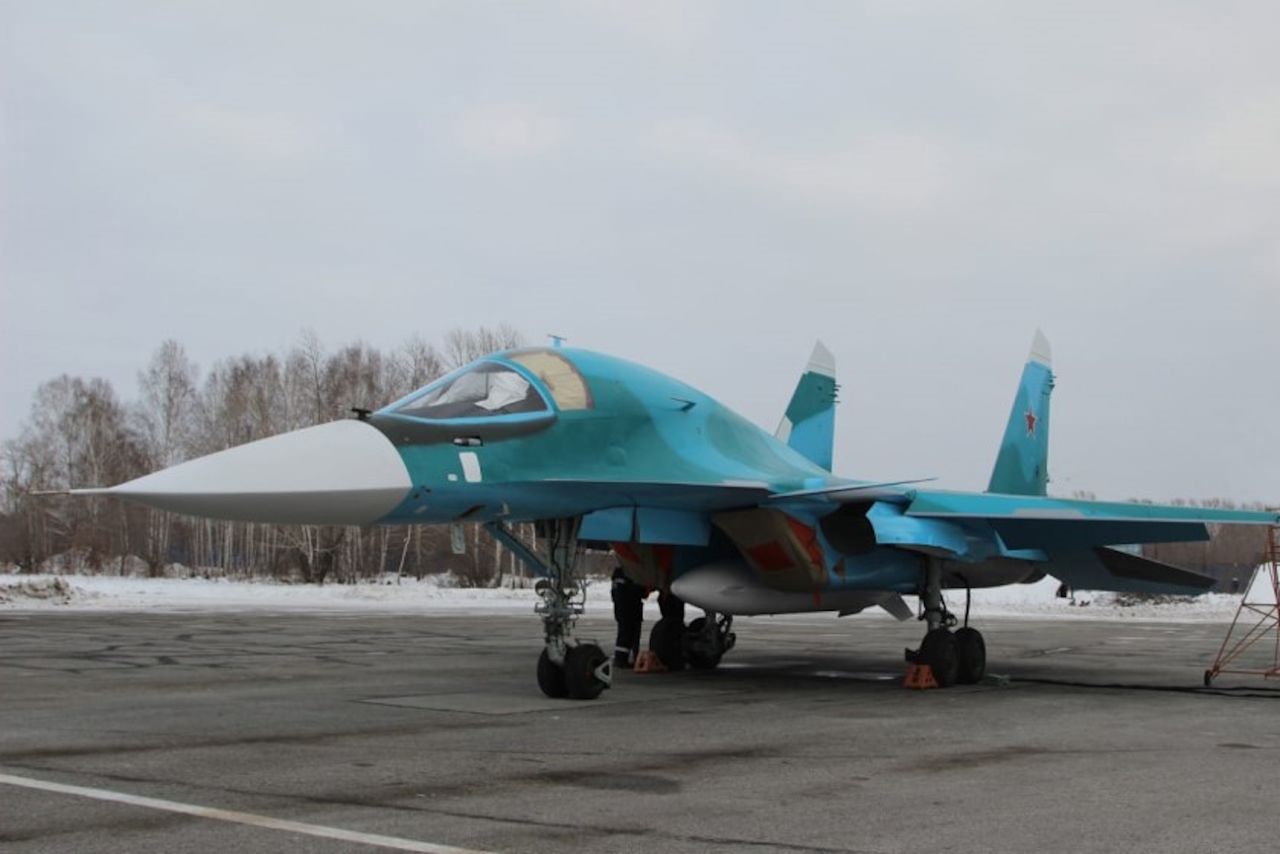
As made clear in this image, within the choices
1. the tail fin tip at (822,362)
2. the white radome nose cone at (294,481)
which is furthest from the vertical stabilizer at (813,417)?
the white radome nose cone at (294,481)

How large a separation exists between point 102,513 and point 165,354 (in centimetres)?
798

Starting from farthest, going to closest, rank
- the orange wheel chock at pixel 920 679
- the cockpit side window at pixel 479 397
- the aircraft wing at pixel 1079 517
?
the orange wheel chock at pixel 920 679
the aircraft wing at pixel 1079 517
the cockpit side window at pixel 479 397

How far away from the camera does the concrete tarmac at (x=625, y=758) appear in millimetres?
4785

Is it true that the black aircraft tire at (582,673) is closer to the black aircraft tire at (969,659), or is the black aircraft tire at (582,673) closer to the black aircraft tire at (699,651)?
the black aircraft tire at (699,651)

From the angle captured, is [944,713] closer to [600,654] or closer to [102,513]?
[600,654]

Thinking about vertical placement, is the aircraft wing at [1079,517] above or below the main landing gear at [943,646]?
above

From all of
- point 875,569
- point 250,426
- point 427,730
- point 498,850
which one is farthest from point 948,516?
point 250,426

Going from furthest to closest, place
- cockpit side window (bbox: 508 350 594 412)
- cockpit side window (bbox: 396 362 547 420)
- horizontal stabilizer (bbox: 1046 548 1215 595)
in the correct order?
horizontal stabilizer (bbox: 1046 548 1215 595) → cockpit side window (bbox: 508 350 594 412) → cockpit side window (bbox: 396 362 547 420)

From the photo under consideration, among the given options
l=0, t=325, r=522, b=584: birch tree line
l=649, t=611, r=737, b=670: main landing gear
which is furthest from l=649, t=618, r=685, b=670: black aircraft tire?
l=0, t=325, r=522, b=584: birch tree line

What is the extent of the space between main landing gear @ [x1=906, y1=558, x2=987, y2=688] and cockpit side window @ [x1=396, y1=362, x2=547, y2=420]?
475cm

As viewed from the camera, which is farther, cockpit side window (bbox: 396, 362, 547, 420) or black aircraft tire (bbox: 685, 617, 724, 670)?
black aircraft tire (bbox: 685, 617, 724, 670)

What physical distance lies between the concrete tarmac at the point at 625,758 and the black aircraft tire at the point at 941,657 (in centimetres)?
41

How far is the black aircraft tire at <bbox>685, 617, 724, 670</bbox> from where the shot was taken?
44.5 ft

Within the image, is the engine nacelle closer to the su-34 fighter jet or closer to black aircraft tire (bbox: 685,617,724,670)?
the su-34 fighter jet
